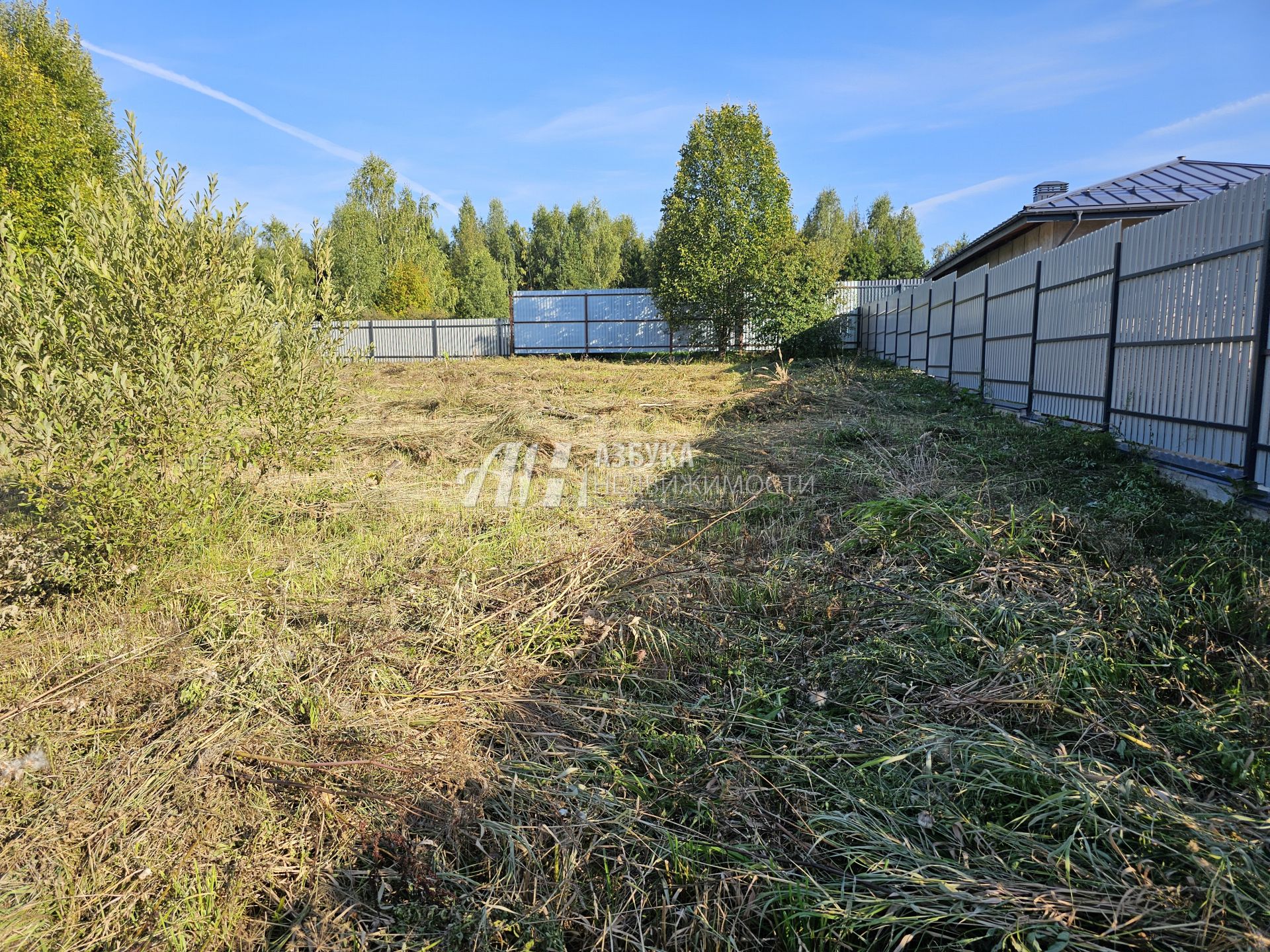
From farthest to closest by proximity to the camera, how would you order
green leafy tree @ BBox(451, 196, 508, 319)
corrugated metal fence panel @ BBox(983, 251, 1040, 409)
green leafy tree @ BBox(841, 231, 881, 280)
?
green leafy tree @ BBox(451, 196, 508, 319)
green leafy tree @ BBox(841, 231, 881, 280)
corrugated metal fence panel @ BBox(983, 251, 1040, 409)

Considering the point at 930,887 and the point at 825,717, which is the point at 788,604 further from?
the point at 930,887

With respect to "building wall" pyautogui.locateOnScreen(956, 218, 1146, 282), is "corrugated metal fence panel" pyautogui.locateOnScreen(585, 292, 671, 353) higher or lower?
lower

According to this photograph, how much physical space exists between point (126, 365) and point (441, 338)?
24.4 meters

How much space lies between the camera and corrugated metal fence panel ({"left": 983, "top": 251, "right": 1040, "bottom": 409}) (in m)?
8.62

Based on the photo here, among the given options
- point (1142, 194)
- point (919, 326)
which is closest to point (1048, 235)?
point (1142, 194)

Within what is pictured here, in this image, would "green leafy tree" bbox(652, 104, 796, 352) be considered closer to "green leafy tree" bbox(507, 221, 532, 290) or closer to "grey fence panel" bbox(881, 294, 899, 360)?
"grey fence panel" bbox(881, 294, 899, 360)

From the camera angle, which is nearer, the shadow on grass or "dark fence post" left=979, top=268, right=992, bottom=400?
the shadow on grass

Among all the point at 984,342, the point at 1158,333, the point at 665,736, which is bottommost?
the point at 665,736

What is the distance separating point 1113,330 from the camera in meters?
6.41

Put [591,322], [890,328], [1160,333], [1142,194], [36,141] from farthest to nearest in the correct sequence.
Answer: [591,322], [890,328], [36,141], [1142,194], [1160,333]

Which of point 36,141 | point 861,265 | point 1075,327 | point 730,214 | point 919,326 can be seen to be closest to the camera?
point 1075,327

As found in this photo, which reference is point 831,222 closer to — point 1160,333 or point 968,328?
point 968,328

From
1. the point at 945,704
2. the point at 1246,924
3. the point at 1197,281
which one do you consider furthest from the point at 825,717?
the point at 1197,281

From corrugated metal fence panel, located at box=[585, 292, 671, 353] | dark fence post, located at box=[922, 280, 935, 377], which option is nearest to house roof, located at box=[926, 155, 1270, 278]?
dark fence post, located at box=[922, 280, 935, 377]
